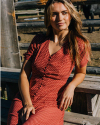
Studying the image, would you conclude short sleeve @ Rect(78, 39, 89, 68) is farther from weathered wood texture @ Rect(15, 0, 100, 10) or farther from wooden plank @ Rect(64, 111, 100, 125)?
weathered wood texture @ Rect(15, 0, 100, 10)

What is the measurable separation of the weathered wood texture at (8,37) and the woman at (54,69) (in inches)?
32.2

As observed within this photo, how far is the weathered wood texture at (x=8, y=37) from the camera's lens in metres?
2.40

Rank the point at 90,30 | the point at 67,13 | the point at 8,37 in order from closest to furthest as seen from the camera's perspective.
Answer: the point at 67,13 → the point at 8,37 → the point at 90,30

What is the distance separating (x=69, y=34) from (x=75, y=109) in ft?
2.94

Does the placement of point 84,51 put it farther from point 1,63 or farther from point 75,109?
point 1,63

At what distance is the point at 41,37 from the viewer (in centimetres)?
191

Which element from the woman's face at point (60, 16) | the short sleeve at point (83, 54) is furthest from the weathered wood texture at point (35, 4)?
the short sleeve at point (83, 54)

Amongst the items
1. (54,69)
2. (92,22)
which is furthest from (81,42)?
(92,22)

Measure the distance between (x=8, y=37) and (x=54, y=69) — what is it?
1.11m

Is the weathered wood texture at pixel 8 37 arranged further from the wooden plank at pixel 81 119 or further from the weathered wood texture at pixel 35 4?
the wooden plank at pixel 81 119

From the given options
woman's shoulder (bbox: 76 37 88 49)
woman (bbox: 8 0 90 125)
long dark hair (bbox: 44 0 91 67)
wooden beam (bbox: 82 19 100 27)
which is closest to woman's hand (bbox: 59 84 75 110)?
woman (bbox: 8 0 90 125)

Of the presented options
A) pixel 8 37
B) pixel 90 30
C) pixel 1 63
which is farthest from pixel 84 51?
pixel 90 30

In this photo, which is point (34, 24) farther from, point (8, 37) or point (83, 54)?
point (83, 54)

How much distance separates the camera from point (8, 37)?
2510 mm
